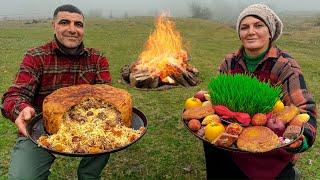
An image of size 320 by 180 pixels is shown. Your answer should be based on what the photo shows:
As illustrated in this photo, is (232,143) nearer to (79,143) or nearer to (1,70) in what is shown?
(79,143)

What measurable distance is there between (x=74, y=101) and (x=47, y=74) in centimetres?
106

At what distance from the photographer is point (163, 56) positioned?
13.5m

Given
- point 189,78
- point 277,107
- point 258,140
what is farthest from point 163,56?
point 258,140

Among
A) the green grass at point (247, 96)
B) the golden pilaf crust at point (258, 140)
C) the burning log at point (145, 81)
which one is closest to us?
the golden pilaf crust at point (258, 140)

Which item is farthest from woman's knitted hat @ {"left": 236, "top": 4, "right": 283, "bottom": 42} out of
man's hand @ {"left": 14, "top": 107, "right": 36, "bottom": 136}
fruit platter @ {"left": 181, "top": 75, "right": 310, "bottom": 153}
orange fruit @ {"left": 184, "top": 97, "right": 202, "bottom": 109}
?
man's hand @ {"left": 14, "top": 107, "right": 36, "bottom": 136}

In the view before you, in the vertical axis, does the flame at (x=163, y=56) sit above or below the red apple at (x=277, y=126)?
below

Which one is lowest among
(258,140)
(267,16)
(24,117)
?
(24,117)

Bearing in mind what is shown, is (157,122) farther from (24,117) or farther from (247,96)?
(247,96)

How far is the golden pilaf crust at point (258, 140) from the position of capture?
137 inches

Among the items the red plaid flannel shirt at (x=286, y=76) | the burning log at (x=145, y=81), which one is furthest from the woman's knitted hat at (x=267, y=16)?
the burning log at (x=145, y=81)

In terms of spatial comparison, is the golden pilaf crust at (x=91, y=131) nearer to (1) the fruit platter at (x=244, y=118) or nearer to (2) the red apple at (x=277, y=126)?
(1) the fruit platter at (x=244, y=118)

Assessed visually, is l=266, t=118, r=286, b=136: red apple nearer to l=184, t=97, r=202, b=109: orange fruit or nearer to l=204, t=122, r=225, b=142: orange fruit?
l=204, t=122, r=225, b=142: orange fruit

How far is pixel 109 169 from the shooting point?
665 cm

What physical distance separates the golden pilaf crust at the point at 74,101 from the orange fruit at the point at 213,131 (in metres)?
0.89
